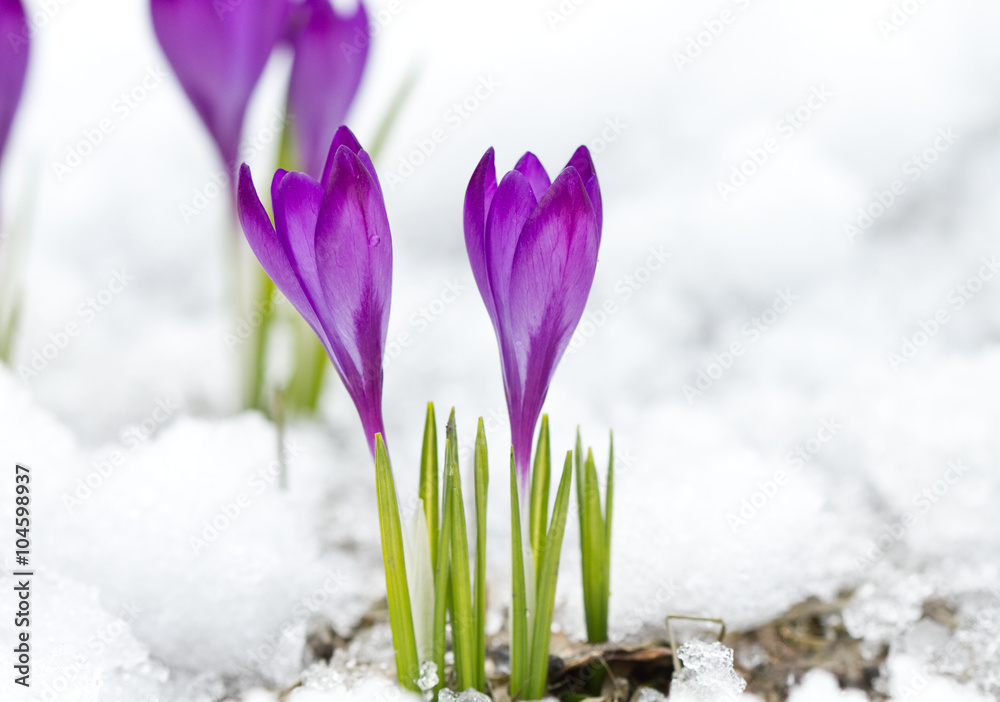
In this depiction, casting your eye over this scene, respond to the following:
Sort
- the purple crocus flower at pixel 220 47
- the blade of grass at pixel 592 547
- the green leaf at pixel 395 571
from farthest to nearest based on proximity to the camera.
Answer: the purple crocus flower at pixel 220 47
the blade of grass at pixel 592 547
the green leaf at pixel 395 571

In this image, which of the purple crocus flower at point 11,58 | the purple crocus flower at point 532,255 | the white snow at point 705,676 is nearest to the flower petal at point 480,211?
the purple crocus flower at point 532,255

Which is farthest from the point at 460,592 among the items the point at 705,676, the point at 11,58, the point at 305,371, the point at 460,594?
the point at 11,58

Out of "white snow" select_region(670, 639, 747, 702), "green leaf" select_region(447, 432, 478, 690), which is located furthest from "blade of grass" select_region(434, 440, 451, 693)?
"white snow" select_region(670, 639, 747, 702)

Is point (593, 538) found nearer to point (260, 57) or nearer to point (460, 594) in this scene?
point (460, 594)

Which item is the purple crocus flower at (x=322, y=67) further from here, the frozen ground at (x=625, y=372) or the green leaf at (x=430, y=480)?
the green leaf at (x=430, y=480)

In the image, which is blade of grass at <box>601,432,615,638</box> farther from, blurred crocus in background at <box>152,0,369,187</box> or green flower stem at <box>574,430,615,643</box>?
blurred crocus in background at <box>152,0,369,187</box>

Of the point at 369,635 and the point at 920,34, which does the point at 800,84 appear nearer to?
the point at 920,34
